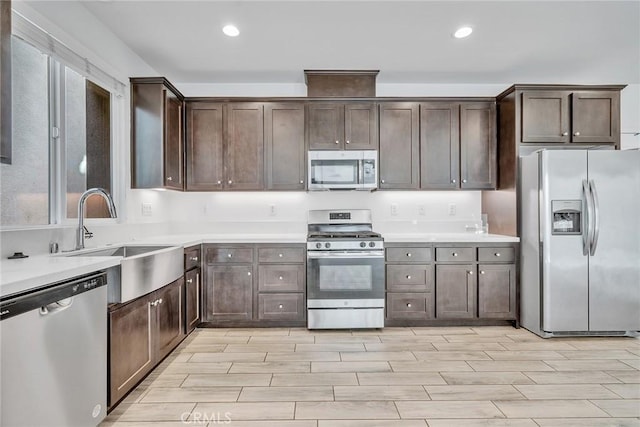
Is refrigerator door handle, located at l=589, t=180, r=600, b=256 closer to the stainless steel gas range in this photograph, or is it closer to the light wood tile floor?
the light wood tile floor

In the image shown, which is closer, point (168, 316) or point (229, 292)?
point (168, 316)

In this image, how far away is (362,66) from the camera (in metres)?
3.67

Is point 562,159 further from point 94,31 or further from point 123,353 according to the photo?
point 94,31

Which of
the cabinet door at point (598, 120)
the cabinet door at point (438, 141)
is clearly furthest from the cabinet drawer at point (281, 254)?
the cabinet door at point (598, 120)

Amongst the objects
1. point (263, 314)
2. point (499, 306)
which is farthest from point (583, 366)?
point (263, 314)

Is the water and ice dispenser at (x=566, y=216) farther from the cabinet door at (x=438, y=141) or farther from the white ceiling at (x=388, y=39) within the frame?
the white ceiling at (x=388, y=39)

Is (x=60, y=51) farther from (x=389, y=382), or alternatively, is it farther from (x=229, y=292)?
(x=389, y=382)

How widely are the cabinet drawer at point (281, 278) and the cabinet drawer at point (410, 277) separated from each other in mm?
902

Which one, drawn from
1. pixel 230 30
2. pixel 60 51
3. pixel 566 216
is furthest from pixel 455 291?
pixel 60 51

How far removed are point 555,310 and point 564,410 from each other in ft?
4.43

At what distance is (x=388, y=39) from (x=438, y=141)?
1.25m

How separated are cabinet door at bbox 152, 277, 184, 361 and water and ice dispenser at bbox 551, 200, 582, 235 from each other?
336cm

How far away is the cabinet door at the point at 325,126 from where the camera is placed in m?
3.78

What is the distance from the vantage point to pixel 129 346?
2094mm
